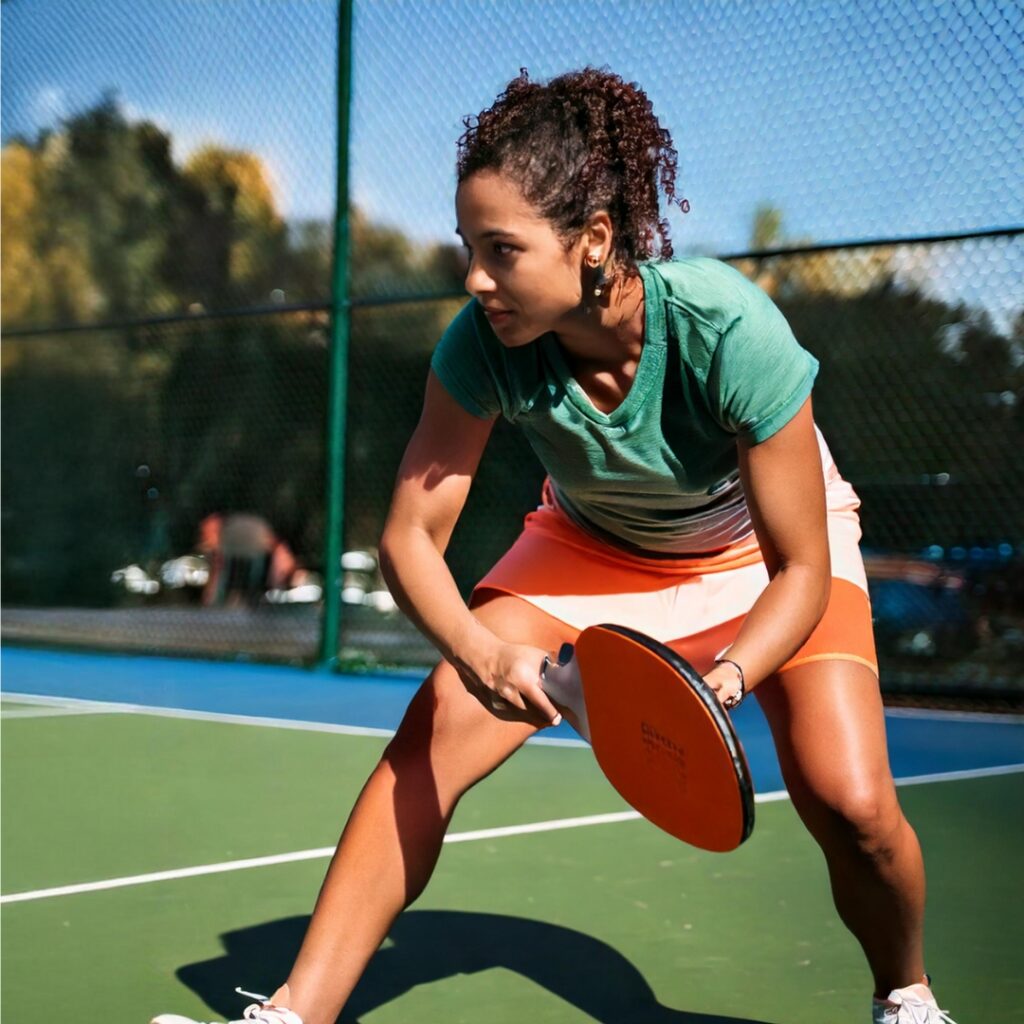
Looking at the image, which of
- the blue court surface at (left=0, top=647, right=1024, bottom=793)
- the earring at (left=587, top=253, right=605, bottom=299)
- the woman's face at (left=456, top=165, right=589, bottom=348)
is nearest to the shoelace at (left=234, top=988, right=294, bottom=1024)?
the woman's face at (left=456, top=165, right=589, bottom=348)

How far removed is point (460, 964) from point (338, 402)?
5662 mm

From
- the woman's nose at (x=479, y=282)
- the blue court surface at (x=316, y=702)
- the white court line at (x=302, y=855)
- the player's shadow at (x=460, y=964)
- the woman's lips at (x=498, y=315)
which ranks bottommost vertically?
the blue court surface at (x=316, y=702)

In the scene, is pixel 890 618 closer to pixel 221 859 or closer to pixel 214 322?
pixel 221 859

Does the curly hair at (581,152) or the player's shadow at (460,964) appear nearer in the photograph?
the curly hair at (581,152)

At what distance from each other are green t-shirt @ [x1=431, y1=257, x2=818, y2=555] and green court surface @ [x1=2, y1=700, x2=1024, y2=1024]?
1.01 m

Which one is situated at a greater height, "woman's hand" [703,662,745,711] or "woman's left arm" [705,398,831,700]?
"woman's left arm" [705,398,831,700]

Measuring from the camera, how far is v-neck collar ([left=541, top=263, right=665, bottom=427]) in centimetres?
249

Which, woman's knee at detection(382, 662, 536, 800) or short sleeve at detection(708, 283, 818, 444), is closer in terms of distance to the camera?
short sleeve at detection(708, 283, 818, 444)

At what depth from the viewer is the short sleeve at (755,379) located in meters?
2.41

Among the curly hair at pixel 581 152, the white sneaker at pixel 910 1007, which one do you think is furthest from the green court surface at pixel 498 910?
the curly hair at pixel 581 152

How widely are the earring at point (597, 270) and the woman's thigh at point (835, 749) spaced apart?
0.71m

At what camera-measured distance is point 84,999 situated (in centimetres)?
296

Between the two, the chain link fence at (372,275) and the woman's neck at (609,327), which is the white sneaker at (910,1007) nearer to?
the woman's neck at (609,327)

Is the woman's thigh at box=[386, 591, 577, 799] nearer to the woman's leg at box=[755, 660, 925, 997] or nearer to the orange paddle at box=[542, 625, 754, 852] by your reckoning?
the orange paddle at box=[542, 625, 754, 852]
